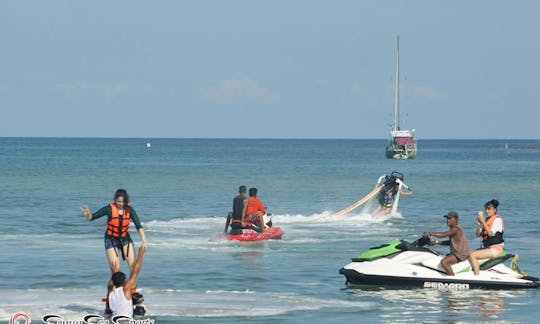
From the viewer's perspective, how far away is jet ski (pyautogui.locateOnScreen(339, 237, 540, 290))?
18.3 meters

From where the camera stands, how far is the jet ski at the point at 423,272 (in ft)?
59.9

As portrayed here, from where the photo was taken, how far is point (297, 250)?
24.8 meters

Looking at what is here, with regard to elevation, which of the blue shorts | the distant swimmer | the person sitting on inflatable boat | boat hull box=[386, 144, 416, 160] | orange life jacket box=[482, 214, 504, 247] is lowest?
the distant swimmer

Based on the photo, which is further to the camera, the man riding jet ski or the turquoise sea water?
the man riding jet ski

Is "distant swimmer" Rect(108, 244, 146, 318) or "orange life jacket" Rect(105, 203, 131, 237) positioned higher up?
"orange life jacket" Rect(105, 203, 131, 237)

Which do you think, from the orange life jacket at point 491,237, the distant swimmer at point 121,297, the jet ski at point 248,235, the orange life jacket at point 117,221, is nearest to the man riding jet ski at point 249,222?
the jet ski at point 248,235

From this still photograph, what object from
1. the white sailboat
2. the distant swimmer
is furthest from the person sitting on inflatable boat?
the white sailboat

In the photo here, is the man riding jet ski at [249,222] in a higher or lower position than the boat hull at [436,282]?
higher

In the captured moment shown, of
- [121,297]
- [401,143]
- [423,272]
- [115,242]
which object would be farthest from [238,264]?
[401,143]

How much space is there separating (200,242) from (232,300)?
30.4ft

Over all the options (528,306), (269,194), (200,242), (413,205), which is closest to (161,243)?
(200,242)

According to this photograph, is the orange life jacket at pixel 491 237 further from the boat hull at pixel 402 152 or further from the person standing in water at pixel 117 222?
the boat hull at pixel 402 152

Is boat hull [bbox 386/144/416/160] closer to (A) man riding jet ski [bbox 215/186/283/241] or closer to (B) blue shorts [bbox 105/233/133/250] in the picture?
(A) man riding jet ski [bbox 215/186/283/241]

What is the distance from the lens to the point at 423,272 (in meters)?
18.3
